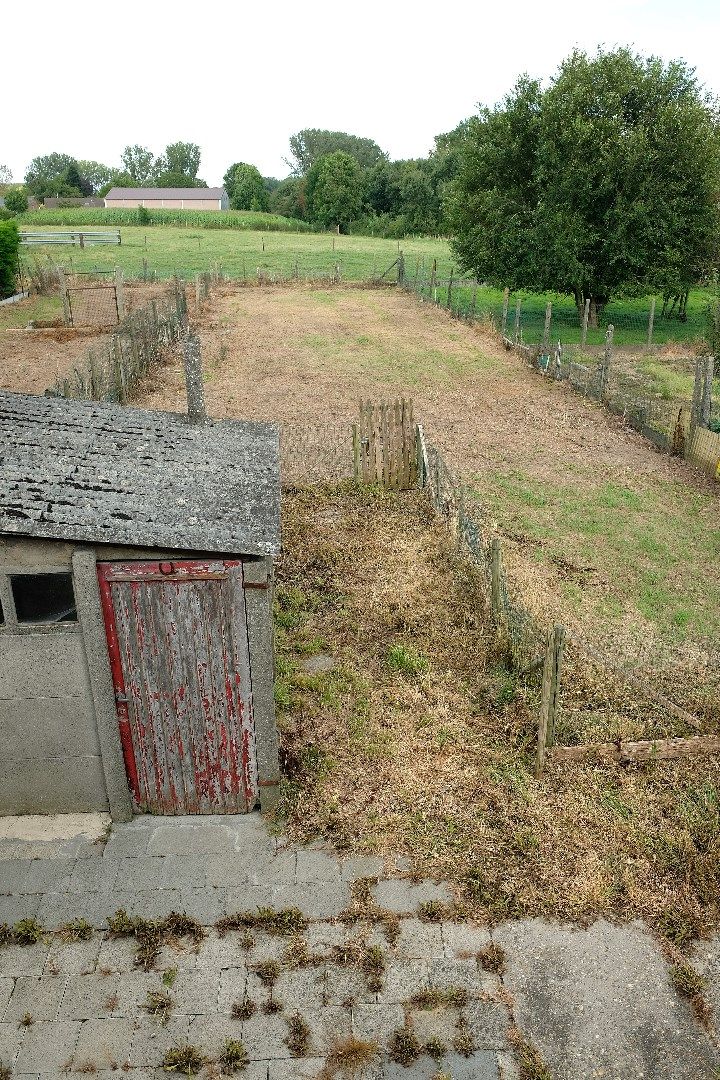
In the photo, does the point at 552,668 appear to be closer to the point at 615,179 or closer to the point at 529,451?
the point at 529,451

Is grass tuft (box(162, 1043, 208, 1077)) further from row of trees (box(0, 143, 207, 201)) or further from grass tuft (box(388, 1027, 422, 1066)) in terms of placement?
row of trees (box(0, 143, 207, 201))

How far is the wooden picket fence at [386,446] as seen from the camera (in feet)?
44.0

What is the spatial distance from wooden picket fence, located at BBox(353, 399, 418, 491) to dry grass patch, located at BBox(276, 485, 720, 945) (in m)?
4.21

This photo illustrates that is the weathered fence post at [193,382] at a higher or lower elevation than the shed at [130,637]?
higher

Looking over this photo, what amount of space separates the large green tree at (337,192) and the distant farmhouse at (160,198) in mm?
26780

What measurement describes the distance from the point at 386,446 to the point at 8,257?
25381 millimetres

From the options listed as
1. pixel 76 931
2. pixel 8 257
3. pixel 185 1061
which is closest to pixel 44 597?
pixel 76 931

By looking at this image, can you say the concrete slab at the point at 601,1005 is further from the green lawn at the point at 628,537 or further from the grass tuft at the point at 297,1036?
the green lawn at the point at 628,537

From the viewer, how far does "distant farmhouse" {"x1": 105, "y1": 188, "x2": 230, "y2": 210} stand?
105062 mm

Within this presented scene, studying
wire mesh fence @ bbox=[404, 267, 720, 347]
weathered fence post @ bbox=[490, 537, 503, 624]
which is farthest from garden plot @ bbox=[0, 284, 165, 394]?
weathered fence post @ bbox=[490, 537, 503, 624]

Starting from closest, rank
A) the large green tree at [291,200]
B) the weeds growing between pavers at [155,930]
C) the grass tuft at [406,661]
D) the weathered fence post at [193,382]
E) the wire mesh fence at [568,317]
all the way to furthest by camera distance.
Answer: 1. the weeds growing between pavers at [155,930]
2. the weathered fence post at [193,382]
3. the grass tuft at [406,661]
4. the wire mesh fence at [568,317]
5. the large green tree at [291,200]

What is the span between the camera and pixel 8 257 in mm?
31969

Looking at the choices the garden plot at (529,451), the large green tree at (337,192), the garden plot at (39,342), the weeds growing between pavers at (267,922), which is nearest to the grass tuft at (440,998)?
the weeds growing between pavers at (267,922)

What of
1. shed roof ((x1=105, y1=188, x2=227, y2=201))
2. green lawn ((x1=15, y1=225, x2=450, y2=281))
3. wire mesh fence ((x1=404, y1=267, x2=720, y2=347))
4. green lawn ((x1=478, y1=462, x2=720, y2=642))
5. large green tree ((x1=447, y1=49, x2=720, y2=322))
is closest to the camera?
green lawn ((x1=478, y1=462, x2=720, y2=642))
